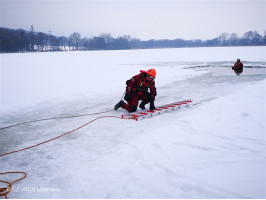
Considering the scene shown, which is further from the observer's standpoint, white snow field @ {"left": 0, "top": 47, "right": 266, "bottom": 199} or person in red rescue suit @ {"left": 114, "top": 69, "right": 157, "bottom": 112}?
person in red rescue suit @ {"left": 114, "top": 69, "right": 157, "bottom": 112}

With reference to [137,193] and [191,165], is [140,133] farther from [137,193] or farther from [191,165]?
[137,193]

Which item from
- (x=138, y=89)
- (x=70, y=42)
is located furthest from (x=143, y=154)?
(x=70, y=42)

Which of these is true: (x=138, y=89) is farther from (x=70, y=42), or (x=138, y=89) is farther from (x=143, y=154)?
(x=70, y=42)

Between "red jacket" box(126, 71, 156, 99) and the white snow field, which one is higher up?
"red jacket" box(126, 71, 156, 99)

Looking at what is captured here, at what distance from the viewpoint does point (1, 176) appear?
11.2ft

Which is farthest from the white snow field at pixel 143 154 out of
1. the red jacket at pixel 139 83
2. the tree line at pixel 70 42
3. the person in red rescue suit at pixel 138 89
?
the tree line at pixel 70 42

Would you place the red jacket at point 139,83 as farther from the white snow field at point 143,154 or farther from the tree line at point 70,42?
the tree line at point 70,42

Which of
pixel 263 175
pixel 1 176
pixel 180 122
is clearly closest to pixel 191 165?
pixel 263 175

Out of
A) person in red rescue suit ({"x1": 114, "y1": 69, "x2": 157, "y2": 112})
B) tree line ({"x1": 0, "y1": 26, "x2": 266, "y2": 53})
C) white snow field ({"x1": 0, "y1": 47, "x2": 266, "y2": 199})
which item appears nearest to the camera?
white snow field ({"x1": 0, "y1": 47, "x2": 266, "y2": 199})

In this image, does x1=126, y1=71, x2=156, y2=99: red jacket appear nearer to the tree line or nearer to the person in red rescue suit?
the person in red rescue suit

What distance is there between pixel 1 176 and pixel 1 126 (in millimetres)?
2578

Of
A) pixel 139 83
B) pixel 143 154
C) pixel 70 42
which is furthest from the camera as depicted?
pixel 70 42

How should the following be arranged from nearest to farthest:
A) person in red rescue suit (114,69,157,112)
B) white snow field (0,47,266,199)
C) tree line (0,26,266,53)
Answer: white snow field (0,47,266,199), person in red rescue suit (114,69,157,112), tree line (0,26,266,53)

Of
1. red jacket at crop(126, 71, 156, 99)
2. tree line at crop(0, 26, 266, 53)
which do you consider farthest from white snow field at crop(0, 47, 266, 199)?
tree line at crop(0, 26, 266, 53)
